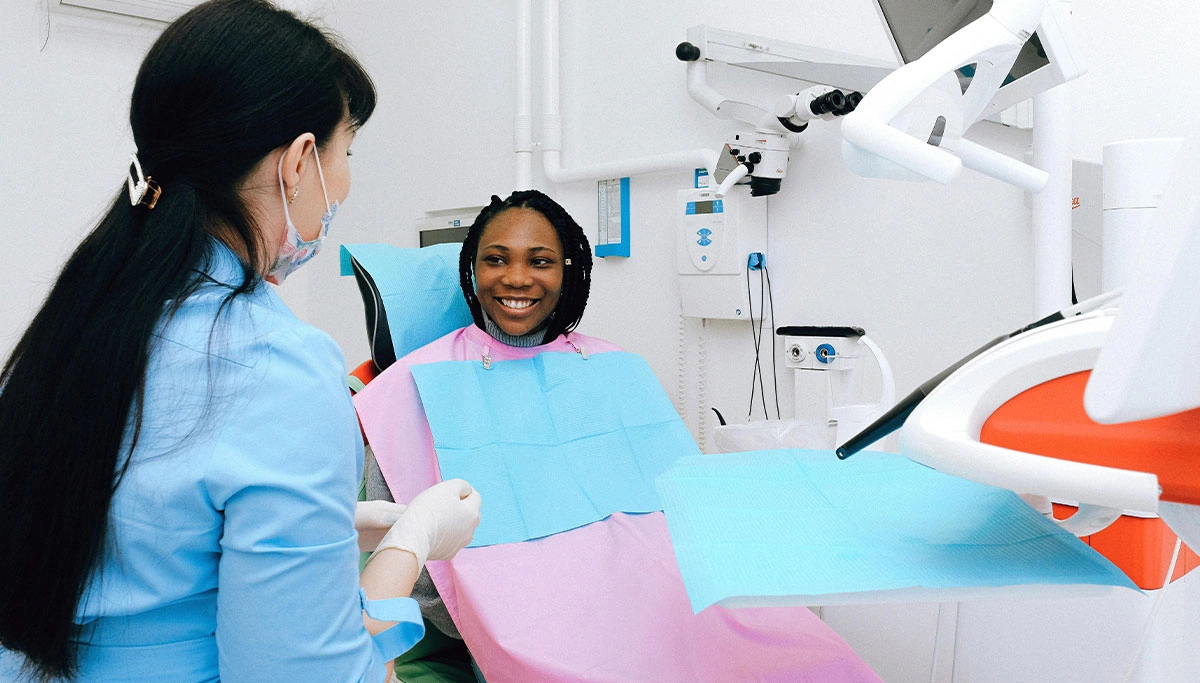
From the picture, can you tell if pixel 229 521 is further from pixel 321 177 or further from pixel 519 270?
pixel 519 270

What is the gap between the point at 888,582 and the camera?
0.72m

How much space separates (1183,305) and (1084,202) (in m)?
1.13

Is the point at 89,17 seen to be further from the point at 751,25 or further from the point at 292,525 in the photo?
the point at 292,525

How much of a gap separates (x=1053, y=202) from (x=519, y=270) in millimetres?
1191

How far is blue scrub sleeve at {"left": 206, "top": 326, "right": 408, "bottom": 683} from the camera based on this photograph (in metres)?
0.79

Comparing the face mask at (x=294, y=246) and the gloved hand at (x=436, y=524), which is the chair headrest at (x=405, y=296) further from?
the face mask at (x=294, y=246)

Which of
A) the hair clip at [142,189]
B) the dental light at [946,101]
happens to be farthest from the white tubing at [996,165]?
the hair clip at [142,189]

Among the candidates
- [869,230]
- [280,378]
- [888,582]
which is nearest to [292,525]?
[280,378]

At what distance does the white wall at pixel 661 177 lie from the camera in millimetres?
1703

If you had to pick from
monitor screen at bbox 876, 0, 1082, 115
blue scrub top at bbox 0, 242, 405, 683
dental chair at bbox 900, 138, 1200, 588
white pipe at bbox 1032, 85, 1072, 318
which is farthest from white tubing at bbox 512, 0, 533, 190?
dental chair at bbox 900, 138, 1200, 588

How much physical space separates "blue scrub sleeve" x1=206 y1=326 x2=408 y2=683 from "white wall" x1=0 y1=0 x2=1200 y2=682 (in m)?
0.87

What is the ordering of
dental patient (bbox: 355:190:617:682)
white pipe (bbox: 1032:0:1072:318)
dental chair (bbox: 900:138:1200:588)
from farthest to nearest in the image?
dental patient (bbox: 355:190:617:682) → white pipe (bbox: 1032:0:1072:318) → dental chair (bbox: 900:138:1200:588)

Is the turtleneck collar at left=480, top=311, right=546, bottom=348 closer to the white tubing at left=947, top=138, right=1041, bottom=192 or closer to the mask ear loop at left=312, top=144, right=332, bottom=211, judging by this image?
the mask ear loop at left=312, top=144, right=332, bottom=211

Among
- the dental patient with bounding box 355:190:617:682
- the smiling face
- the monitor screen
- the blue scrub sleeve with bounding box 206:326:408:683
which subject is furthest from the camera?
the smiling face
